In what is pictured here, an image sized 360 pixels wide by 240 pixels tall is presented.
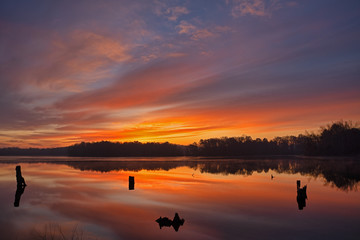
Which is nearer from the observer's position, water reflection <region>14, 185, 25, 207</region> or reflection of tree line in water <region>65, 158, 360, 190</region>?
water reflection <region>14, 185, 25, 207</region>

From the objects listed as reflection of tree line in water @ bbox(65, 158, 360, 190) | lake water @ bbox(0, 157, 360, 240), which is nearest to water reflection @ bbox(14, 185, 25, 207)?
lake water @ bbox(0, 157, 360, 240)

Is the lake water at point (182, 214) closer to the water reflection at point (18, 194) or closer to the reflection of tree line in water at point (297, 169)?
the water reflection at point (18, 194)

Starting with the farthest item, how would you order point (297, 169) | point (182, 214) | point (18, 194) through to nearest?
point (297, 169) → point (18, 194) → point (182, 214)

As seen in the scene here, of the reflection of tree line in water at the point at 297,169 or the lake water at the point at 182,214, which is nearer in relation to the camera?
the lake water at the point at 182,214

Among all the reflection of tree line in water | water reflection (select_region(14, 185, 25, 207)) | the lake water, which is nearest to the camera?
the lake water

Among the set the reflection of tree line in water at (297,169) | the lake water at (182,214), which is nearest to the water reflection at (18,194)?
the lake water at (182,214)

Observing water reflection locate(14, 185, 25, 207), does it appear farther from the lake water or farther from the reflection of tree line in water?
the reflection of tree line in water

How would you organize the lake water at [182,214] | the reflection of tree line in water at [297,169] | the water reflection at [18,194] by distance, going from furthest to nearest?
1. the reflection of tree line in water at [297,169]
2. the water reflection at [18,194]
3. the lake water at [182,214]

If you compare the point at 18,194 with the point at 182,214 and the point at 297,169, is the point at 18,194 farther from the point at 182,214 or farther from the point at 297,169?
the point at 297,169

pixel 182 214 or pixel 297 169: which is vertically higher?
pixel 182 214

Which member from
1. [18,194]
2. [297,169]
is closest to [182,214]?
[18,194]

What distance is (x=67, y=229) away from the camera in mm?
14961

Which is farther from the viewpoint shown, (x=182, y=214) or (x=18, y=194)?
(x=18, y=194)

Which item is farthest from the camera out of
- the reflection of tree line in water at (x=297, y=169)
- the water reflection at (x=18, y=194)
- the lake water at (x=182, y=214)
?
the reflection of tree line in water at (x=297, y=169)
